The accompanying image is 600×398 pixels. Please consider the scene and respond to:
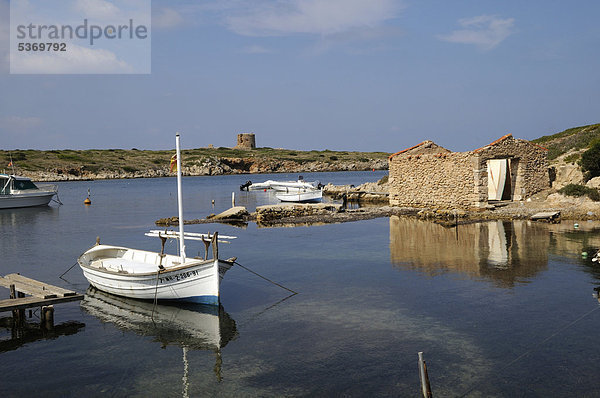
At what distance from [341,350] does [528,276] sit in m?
8.98

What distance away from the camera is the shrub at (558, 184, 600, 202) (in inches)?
1241

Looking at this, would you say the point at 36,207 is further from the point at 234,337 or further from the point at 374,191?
the point at 234,337

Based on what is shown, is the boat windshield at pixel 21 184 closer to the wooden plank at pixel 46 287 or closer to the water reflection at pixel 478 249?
the water reflection at pixel 478 249

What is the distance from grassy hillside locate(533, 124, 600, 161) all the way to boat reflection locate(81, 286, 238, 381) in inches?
1342

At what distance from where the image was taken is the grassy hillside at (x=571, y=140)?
46519mm

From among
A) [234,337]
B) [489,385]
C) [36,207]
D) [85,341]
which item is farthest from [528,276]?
[36,207]

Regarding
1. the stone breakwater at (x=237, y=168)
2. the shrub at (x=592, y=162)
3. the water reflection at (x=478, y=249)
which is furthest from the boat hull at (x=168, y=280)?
the stone breakwater at (x=237, y=168)

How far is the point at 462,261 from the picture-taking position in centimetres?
1980

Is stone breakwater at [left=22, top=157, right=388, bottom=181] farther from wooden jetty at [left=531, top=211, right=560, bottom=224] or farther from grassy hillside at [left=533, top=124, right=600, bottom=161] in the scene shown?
wooden jetty at [left=531, top=211, right=560, bottom=224]

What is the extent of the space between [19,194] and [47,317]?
49.3m

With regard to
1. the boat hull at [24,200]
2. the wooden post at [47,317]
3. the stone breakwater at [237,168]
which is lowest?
the wooden post at [47,317]

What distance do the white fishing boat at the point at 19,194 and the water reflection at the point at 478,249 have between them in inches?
1773

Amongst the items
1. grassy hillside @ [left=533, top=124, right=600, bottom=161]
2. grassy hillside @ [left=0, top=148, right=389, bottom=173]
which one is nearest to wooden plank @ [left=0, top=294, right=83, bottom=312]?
grassy hillside @ [left=533, top=124, right=600, bottom=161]

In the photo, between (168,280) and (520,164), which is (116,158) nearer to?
(520,164)
